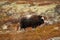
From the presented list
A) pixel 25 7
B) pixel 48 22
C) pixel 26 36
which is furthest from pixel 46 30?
pixel 25 7

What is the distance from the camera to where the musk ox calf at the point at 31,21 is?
3309 millimetres

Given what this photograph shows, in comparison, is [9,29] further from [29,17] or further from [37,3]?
[37,3]

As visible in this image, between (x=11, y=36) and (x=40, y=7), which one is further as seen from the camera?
(x=40, y=7)

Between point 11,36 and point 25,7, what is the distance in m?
0.63

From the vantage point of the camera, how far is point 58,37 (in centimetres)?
319

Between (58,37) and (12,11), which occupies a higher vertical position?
(12,11)

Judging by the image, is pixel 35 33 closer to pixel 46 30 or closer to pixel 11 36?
pixel 46 30

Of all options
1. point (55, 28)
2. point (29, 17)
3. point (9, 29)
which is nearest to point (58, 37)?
point (55, 28)

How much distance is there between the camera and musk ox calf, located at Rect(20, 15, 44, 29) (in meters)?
3.31

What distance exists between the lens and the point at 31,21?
11.0 ft

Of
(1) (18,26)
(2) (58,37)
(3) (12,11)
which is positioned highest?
(3) (12,11)

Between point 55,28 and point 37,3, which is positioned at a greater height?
point 37,3

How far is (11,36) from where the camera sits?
10.4ft

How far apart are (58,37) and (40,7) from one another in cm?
68
